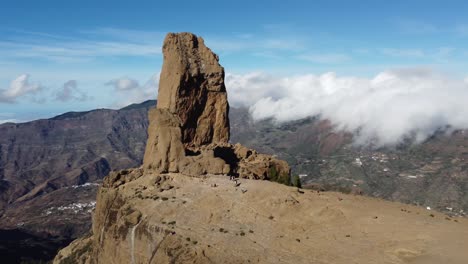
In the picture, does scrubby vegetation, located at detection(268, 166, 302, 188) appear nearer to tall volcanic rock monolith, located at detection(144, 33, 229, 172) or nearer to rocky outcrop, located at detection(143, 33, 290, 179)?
rocky outcrop, located at detection(143, 33, 290, 179)

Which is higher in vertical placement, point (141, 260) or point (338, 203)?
point (338, 203)

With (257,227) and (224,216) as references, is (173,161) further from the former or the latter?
(257,227)

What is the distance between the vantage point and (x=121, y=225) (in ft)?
268

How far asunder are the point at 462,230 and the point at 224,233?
124 ft

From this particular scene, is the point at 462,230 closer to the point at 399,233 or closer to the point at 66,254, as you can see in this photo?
the point at 399,233

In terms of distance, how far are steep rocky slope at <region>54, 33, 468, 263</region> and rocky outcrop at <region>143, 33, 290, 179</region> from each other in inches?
12.1

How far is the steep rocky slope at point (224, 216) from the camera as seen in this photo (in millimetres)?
62625

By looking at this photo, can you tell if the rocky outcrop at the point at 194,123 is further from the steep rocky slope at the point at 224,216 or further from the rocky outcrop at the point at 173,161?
the steep rocky slope at the point at 224,216

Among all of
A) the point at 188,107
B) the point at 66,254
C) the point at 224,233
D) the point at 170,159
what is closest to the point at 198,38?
the point at 188,107

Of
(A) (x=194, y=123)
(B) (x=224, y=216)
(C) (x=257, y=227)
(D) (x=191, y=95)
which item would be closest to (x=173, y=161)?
(A) (x=194, y=123)

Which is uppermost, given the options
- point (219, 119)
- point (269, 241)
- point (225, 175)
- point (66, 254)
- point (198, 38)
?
point (198, 38)

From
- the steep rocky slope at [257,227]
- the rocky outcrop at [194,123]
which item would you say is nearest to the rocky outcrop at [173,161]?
the rocky outcrop at [194,123]

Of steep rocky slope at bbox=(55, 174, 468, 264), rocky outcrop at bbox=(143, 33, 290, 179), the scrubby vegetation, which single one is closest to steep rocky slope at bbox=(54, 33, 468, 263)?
steep rocky slope at bbox=(55, 174, 468, 264)

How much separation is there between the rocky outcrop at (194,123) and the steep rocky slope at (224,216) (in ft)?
1.01
